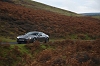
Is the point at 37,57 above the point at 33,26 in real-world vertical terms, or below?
above

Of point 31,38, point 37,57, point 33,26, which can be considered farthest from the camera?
point 33,26

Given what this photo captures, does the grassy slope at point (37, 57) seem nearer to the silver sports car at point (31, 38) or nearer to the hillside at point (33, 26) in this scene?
the silver sports car at point (31, 38)

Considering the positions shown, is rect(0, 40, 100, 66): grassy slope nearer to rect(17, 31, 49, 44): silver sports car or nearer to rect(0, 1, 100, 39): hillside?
rect(17, 31, 49, 44): silver sports car

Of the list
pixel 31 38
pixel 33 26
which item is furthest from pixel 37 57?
pixel 33 26

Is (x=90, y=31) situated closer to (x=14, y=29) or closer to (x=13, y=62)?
(x=14, y=29)

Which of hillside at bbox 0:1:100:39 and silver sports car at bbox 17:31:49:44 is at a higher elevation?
silver sports car at bbox 17:31:49:44

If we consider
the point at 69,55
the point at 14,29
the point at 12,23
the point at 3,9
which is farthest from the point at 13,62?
the point at 3,9

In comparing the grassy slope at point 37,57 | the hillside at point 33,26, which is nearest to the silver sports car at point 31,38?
the grassy slope at point 37,57

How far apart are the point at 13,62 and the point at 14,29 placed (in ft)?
63.6

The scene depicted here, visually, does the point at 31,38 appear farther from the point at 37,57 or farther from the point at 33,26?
the point at 33,26

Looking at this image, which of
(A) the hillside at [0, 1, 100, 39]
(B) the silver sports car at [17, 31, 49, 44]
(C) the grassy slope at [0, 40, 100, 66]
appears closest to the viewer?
(C) the grassy slope at [0, 40, 100, 66]

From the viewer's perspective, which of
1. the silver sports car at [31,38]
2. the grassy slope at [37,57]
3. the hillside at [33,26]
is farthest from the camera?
the hillside at [33,26]

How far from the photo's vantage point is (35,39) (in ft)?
84.1

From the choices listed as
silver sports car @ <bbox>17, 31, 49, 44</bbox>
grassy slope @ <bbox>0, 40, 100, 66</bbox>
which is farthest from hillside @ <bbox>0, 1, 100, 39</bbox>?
grassy slope @ <bbox>0, 40, 100, 66</bbox>
